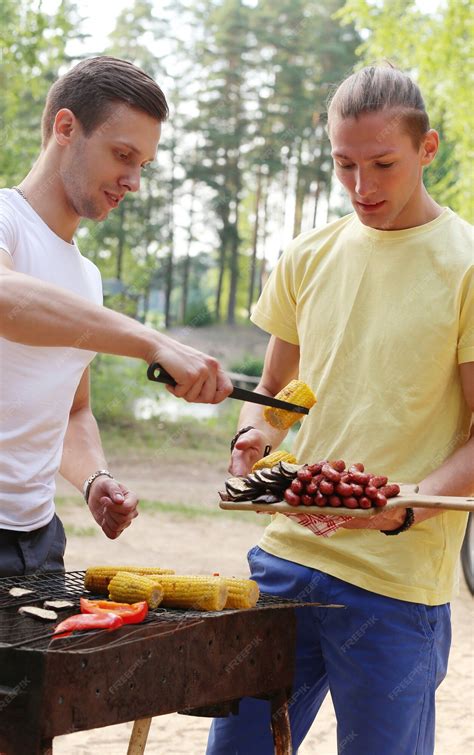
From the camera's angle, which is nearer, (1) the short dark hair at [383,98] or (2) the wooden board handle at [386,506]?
(2) the wooden board handle at [386,506]

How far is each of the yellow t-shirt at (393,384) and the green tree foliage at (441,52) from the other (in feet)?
28.1

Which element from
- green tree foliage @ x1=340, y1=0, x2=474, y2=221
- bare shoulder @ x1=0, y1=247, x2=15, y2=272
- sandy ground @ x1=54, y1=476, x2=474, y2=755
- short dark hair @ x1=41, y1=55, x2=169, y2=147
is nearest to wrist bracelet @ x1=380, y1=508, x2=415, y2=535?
bare shoulder @ x1=0, y1=247, x2=15, y2=272

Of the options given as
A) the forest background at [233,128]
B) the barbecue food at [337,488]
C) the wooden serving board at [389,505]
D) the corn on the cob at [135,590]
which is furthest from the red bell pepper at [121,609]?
the forest background at [233,128]

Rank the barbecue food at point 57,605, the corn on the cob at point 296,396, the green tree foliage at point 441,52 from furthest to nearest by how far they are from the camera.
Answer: the green tree foliage at point 441,52
the corn on the cob at point 296,396
the barbecue food at point 57,605

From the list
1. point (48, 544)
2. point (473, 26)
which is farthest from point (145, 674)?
point (473, 26)

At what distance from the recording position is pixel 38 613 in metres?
2.48

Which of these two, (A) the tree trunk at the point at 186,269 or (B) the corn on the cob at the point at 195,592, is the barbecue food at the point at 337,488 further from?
(A) the tree trunk at the point at 186,269

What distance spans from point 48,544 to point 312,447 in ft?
2.83

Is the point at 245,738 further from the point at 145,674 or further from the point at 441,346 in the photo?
the point at 441,346

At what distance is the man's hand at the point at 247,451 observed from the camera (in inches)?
120

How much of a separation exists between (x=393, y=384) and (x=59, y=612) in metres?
1.09

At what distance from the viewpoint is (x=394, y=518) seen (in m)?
2.49

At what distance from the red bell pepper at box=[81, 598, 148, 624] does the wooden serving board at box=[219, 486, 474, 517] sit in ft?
1.13

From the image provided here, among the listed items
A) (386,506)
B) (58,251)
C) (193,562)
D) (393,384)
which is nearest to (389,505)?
(386,506)
